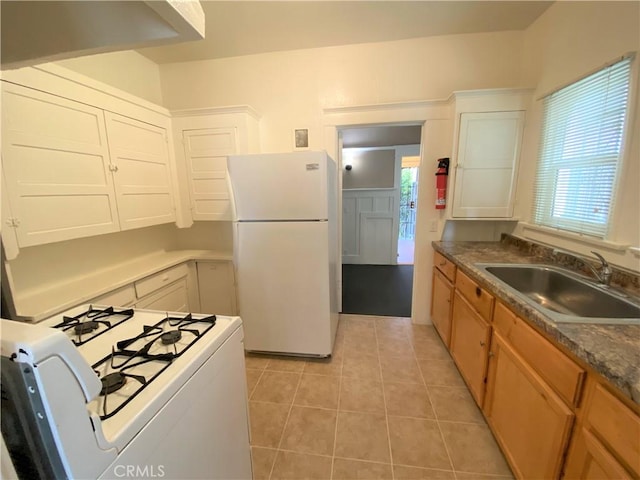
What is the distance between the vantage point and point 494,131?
7.11ft

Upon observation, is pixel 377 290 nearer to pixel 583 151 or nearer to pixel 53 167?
pixel 583 151

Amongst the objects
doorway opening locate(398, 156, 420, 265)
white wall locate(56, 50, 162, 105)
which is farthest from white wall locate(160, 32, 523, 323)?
doorway opening locate(398, 156, 420, 265)

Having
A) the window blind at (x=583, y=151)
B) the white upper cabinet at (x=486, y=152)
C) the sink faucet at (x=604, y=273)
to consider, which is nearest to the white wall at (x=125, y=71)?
the white upper cabinet at (x=486, y=152)

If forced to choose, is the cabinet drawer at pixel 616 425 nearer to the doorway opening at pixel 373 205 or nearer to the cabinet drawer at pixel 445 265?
the cabinet drawer at pixel 445 265

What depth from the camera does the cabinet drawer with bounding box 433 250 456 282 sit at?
204 cm

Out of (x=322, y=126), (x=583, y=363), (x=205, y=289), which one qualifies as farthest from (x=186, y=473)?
(x=322, y=126)

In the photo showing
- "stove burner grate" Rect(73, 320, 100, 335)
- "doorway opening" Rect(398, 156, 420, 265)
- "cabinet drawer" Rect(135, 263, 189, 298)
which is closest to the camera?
"stove burner grate" Rect(73, 320, 100, 335)

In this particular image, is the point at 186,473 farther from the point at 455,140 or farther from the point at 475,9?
the point at 475,9

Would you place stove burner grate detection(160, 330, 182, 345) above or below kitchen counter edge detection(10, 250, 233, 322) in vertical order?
above

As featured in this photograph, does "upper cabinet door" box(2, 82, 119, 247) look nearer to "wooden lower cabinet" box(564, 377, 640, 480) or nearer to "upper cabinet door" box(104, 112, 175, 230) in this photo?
"upper cabinet door" box(104, 112, 175, 230)

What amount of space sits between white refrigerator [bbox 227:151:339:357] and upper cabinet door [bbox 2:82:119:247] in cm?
87

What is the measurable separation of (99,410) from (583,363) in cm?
140

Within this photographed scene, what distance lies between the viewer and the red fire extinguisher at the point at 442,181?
→ 7.73 feet

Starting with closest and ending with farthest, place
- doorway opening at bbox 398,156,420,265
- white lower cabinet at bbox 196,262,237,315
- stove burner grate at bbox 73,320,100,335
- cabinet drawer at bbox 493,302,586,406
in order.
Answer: cabinet drawer at bbox 493,302,586,406, stove burner grate at bbox 73,320,100,335, white lower cabinet at bbox 196,262,237,315, doorway opening at bbox 398,156,420,265
